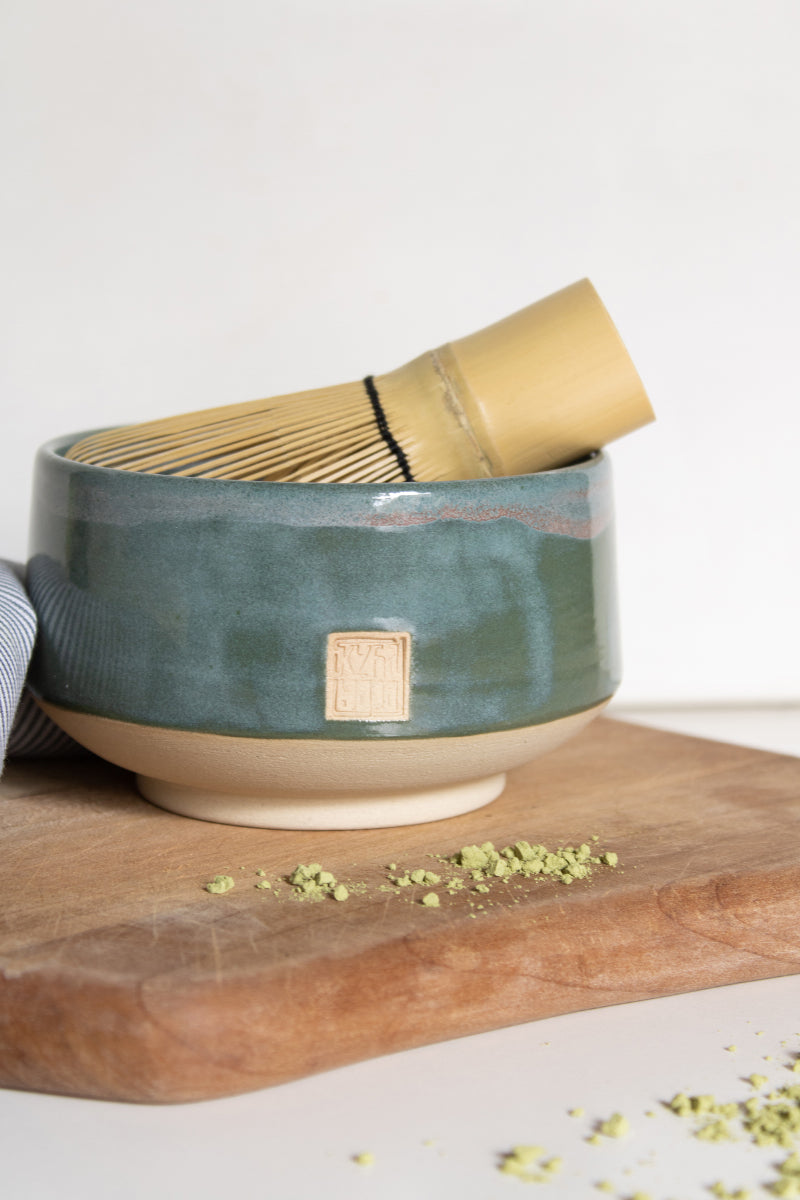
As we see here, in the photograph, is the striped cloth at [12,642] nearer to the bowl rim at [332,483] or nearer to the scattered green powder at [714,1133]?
the bowl rim at [332,483]

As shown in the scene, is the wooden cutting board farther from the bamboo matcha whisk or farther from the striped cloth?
the bamboo matcha whisk

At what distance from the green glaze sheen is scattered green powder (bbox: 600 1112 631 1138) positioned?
0.68 ft

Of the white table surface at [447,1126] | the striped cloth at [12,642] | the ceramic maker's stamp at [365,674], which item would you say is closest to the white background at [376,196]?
the striped cloth at [12,642]

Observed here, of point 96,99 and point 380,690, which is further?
point 96,99

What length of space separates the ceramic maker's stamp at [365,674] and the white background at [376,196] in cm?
54

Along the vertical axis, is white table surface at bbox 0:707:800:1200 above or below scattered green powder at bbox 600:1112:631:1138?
below

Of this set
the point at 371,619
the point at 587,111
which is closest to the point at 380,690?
the point at 371,619

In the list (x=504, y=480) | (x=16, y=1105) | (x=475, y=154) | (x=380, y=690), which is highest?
(x=475, y=154)

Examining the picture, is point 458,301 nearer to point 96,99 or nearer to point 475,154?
point 475,154

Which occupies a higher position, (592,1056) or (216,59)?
(216,59)

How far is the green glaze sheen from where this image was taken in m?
0.67

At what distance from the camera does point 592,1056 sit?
606mm

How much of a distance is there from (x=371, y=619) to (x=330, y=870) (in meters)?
0.13

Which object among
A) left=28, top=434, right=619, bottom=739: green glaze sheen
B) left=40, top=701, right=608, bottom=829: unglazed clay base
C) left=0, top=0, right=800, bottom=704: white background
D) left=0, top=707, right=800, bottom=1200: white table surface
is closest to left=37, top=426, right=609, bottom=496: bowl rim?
left=28, top=434, right=619, bottom=739: green glaze sheen
